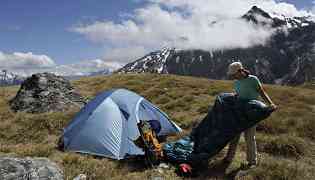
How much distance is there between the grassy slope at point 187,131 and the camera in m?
11.4

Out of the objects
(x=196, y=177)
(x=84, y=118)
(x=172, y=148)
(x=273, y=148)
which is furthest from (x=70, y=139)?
(x=273, y=148)

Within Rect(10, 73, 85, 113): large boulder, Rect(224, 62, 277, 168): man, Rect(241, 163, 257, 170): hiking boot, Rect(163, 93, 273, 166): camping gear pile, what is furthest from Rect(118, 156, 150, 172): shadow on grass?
Rect(10, 73, 85, 113): large boulder

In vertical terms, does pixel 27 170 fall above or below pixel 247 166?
above

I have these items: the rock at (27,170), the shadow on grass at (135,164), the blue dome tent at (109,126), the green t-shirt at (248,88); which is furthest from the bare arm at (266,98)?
the rock at (27,170)

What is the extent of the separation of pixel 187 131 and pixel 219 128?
4309mm

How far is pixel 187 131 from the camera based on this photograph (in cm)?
1673

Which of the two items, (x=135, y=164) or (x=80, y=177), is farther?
(x=135, y=164)

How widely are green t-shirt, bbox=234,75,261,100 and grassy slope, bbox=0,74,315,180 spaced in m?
1.96

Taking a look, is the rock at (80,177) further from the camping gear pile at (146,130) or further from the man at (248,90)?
the man at (248,90)

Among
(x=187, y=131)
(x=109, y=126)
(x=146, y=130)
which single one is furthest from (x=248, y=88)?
(x=187, y=131)

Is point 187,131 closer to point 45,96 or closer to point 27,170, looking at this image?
point 27,170

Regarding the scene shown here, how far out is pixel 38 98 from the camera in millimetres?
23266

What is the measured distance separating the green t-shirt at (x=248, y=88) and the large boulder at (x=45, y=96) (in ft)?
40.6

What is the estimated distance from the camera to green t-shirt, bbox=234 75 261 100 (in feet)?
37.6
